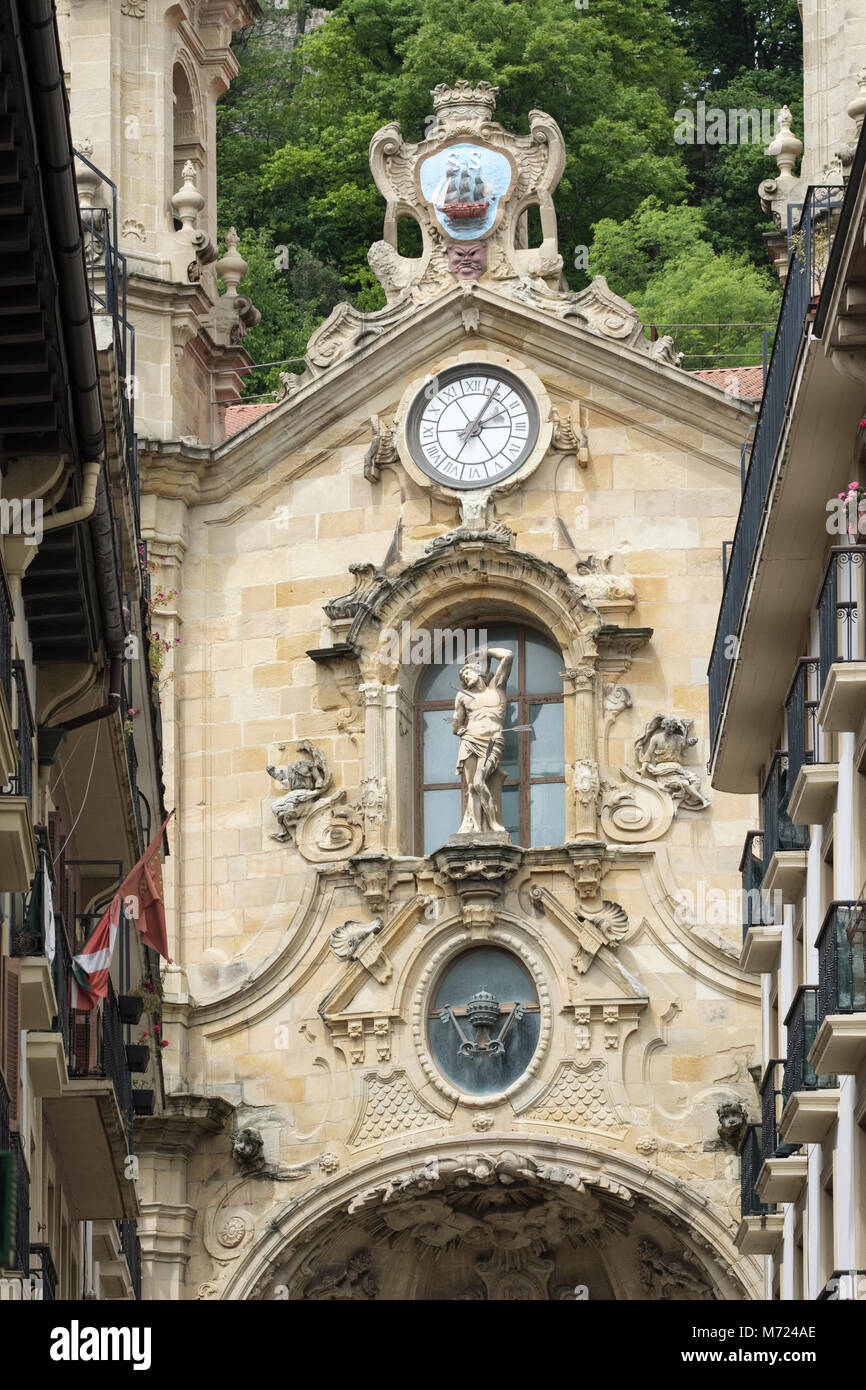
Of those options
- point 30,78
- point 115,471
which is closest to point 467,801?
point 115,471

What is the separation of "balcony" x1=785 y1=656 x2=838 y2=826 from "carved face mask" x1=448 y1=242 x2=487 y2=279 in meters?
13.8

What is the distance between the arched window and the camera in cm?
3969

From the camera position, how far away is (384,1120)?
126 ft

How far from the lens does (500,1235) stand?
38.8m

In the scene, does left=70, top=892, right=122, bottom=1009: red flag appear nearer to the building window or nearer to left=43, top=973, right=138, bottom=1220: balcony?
left=43, top=973, right=138, bottom=1220: balcony

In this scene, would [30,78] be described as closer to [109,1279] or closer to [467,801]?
[109,1279]

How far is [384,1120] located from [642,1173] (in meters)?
2.68

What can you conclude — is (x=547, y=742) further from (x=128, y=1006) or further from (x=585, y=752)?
(x=128, y=1006)

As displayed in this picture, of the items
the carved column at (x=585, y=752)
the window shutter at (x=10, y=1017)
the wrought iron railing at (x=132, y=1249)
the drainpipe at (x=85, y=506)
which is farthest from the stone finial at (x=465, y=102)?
the window shutter at (x=10, y=1017)

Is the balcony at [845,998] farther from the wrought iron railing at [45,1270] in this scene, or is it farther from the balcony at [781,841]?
the wrought iron railing at [45,1270]

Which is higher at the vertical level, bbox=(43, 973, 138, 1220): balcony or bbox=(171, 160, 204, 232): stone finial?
bbox=(171, 160, 204, 232): stone finial

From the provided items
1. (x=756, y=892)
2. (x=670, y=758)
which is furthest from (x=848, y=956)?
(x=670, y=758)

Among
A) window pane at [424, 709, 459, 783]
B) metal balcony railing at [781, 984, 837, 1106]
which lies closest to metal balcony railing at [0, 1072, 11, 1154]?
metal balcony railing at [781, 984, 837, 1106]

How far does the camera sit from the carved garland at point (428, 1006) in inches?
1502
